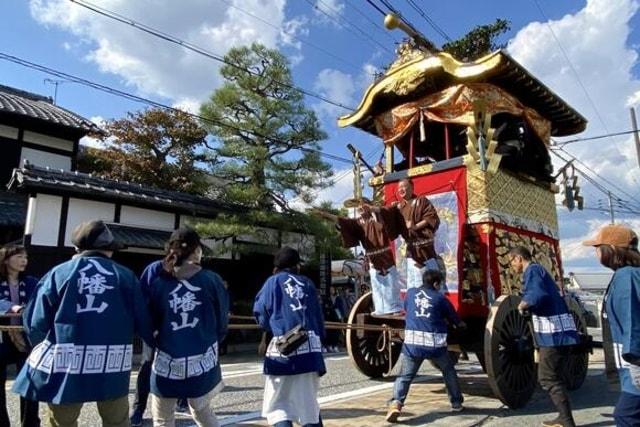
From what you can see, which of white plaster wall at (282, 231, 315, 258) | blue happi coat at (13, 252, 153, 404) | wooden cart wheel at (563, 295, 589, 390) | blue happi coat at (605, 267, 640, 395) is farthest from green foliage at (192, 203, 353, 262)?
blue happi coat at (605, 267, 640, 395)

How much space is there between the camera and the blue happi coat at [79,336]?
8.73ft

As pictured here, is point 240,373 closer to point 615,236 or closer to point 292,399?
point 292,399

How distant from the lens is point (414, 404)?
5520 mm

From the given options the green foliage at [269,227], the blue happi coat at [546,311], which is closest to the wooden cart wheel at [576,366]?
the blue happi coat at [546,311]

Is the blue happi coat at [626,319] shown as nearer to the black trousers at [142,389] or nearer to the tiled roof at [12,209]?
the black trousers at [142,389]

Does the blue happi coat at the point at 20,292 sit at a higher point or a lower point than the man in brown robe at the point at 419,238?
lower

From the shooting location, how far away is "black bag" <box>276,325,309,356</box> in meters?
3.53

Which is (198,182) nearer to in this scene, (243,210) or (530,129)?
(243,210)

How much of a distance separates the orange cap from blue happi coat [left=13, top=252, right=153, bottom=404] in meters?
3.03

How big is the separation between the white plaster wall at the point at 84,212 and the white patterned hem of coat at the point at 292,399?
8874mm

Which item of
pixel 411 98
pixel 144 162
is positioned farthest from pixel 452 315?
pixel 144 162

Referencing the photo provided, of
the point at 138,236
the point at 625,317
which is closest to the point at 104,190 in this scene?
the point at 138,236

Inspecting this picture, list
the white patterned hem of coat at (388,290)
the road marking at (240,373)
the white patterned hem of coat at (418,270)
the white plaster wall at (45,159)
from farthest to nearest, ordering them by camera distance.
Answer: the white plaster wall at (45,159) → the road marking at (240,373) → the white patterned hem of coat at (388,290) → the white patterned hem of coat at (418,270)

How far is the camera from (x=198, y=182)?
16.1 m
